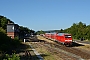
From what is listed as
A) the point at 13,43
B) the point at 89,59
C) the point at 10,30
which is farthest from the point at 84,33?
the point at 89,59

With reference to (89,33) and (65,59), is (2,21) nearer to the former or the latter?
(89,33)

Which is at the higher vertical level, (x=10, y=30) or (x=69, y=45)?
(x=10, y=30)

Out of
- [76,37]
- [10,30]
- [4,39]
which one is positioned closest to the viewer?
[4,39]

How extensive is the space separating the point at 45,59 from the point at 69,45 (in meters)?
23.3

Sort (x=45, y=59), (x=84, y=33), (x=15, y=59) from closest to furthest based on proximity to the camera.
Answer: (x=15, y=59)
(x=45, y=59)
(x=84, y=33)

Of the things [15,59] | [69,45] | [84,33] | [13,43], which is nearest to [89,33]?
[84,33]

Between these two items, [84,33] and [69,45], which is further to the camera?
[84,33]

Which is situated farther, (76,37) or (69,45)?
(76,37)

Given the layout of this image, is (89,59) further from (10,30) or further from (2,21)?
(2,21)

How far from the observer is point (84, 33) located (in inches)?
2815

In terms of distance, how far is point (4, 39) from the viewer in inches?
1426

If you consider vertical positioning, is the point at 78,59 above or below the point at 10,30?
below

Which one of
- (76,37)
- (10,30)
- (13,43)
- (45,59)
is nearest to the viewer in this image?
(45,59)

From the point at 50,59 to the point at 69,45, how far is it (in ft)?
75.9
